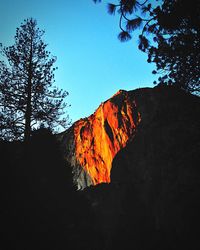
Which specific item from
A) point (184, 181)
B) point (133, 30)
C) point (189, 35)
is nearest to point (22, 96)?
point (133, 30)

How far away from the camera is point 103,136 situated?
3616 cm

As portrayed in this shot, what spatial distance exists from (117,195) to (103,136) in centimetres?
1583

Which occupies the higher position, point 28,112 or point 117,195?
point 28,112

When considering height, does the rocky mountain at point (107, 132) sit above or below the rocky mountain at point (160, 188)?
above

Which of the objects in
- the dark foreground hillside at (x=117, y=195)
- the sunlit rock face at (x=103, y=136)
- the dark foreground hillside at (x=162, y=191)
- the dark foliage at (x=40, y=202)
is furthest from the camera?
the sunlit rock face at (x=103, y=136)

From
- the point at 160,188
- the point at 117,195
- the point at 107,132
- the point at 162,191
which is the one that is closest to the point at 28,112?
the point at 162,191

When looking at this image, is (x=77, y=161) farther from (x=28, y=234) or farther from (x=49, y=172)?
(x=28, y=234)

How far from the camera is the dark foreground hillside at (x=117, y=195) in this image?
523 centimetres

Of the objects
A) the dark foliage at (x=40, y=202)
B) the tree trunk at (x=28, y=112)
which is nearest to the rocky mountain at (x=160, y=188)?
the dark foliage at (x=40, y=202)

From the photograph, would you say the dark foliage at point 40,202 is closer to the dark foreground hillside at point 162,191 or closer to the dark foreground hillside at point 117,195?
the dark foreground hillside at point 117,195

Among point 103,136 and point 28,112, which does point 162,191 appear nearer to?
point 28,112

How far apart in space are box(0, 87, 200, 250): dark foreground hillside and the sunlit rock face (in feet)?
23.2

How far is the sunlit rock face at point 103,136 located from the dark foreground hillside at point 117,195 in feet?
23.2

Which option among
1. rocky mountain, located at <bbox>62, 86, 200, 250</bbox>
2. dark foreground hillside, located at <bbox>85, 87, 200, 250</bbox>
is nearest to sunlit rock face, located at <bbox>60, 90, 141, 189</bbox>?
rocky mountain, located at <bbox>62, 86, 200, 250</bbox>
